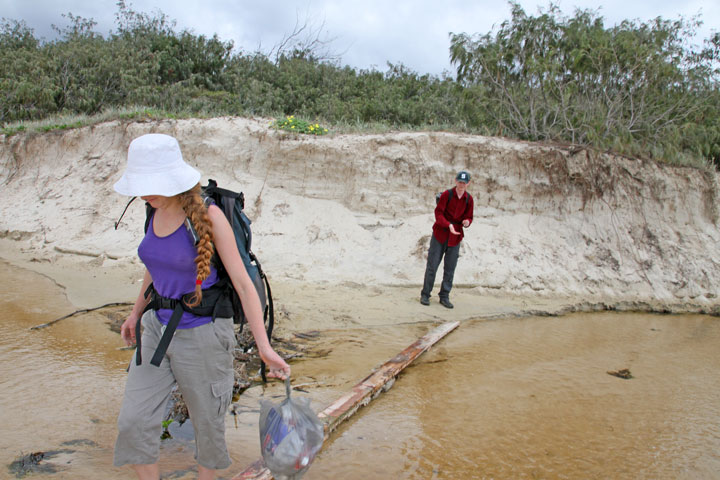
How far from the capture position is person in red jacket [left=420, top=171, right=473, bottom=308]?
6766 mm

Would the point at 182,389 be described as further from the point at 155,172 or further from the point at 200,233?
the point at 155,172

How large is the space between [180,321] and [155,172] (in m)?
0.66

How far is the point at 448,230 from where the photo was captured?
269 inches

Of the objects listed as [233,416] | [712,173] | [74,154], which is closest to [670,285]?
[712,173]

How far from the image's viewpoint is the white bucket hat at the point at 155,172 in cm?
208

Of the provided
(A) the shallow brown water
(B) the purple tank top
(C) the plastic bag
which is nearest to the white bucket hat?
(B) the purple tank top

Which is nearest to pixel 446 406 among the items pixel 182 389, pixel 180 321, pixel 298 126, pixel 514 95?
pixel 182 389

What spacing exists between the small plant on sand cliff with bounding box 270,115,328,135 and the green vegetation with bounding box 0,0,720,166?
24 mm

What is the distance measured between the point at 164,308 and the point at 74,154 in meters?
10.6

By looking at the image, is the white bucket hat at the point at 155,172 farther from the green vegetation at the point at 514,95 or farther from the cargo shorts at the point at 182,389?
the green vegetation at the point at 514,95

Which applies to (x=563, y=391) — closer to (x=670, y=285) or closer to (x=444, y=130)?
(x=670, y=285)

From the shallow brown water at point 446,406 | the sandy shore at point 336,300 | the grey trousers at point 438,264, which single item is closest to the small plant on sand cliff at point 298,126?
the sandy shore at point 336,300

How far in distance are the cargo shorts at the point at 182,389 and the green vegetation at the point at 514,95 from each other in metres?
8.06

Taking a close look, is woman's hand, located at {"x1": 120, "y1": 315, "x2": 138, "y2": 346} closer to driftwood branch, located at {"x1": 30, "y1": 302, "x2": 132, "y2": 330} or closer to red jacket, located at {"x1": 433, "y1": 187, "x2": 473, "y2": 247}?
driftwood branch, located at {"x1": 30, "y1": 302, "x2": 132, "y2": 330}
